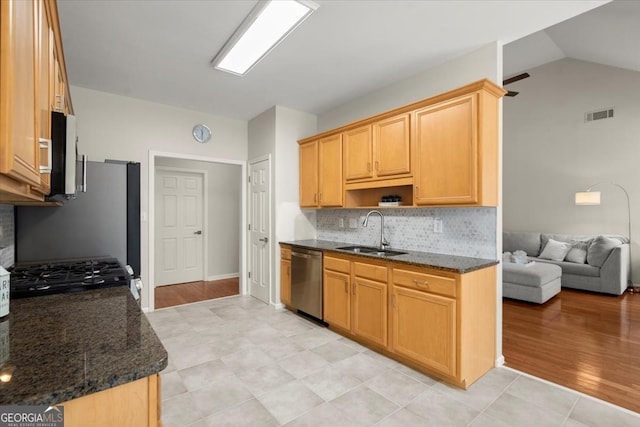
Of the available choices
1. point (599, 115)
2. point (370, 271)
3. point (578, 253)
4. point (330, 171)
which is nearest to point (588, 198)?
point (578, 253)

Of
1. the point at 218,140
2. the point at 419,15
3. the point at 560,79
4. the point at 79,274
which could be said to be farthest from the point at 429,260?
the point at 560,79

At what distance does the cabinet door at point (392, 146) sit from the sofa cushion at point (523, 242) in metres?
4.55

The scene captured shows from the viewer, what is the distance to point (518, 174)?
6.77m

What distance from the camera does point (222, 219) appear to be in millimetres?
5941

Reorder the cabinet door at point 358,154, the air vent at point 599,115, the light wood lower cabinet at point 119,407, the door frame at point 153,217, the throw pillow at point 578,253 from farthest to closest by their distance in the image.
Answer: the air vent at point 599,115 < the throw pillow at point 578,253 < the door frame at point 153,217 < the cabinet door at point 358,154 < the light wood lower cabinet at point 119,407

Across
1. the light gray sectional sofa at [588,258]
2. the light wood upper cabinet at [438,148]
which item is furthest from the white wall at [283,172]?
the light gray sectional sofa at [588,258]

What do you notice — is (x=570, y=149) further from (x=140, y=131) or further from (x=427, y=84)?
(x=140, y=131)

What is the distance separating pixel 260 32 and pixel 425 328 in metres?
2.63

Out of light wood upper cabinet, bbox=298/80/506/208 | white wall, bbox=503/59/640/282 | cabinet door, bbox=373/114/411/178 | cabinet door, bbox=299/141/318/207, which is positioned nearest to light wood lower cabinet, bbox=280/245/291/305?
cabinet door, bbox=299/141/318/207

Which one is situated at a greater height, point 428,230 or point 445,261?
point 428,230

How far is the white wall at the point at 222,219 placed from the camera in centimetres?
579

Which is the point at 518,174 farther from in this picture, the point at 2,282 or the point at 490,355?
the point at 2,282

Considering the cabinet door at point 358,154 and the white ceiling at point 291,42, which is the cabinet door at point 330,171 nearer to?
the cabinet door at point 358,154

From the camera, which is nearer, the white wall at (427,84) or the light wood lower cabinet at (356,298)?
the white wall at (427,84)
